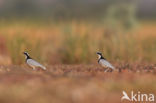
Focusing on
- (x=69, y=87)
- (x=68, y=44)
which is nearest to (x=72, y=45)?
(x=68, y=44)

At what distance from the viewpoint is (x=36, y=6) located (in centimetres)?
4228

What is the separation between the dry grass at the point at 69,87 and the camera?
549 cm

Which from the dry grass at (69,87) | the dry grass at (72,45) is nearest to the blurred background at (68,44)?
the dry grass at (72,45)

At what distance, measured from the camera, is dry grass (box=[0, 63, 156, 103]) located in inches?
216

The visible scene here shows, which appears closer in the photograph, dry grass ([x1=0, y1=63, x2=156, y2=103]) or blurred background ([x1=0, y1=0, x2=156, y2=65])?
dry grass ([x1=0, y1=63, x2=156, y2=103])

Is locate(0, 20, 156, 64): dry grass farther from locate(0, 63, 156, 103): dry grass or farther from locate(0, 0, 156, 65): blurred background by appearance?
locate(0, 63, 156, 103): dry grass

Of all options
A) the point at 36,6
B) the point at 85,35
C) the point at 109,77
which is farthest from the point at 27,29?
the point at 36,6

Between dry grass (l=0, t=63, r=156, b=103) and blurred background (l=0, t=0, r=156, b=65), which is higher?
blurred background (l=0, t=0, r=156, b=65)

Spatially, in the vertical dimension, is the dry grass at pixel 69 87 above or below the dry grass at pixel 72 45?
below

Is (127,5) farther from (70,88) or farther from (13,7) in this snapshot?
(13,7)

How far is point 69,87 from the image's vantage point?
5.83 m

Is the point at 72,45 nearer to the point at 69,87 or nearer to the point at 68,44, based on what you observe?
the point at 68,44

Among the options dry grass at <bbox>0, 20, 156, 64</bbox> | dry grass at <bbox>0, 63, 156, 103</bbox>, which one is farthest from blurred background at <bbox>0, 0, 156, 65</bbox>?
dry grass at <bbox>0, 63, 156, 103</bbox>

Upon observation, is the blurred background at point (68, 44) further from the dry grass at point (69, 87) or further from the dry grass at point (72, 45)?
the dry grass at point (69, 87)
